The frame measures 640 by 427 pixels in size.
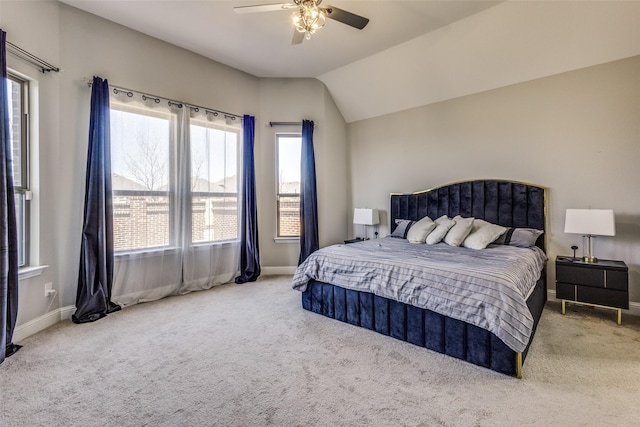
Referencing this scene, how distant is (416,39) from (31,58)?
404 centimetres

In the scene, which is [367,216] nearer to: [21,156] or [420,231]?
[420,231]

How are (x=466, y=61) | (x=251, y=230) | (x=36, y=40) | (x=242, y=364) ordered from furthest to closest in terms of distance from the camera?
(x=251, y=230), (x=466, y=61), (x=36, y=40), (x=242, y=364)

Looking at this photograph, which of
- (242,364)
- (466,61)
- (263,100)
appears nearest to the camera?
(242,364)

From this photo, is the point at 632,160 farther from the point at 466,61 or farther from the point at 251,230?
the point at 251,230

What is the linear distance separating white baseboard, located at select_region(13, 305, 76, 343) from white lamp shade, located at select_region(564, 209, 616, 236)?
5293mm

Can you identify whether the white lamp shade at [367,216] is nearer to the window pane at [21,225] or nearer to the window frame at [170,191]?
the window frame at [170,191]

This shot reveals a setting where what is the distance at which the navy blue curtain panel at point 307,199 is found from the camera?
4.90 meters

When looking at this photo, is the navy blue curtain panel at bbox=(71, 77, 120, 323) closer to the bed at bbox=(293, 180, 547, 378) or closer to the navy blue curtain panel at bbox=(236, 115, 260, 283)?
the navy blue curtain panel at bbox=(236, 115, 260, 283)

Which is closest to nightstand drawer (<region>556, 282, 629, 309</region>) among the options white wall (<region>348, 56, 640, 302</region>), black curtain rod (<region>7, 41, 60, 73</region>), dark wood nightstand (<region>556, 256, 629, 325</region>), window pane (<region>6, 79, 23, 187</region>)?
dark wood nightstand (<region>556, 256, 629, 325</region>)

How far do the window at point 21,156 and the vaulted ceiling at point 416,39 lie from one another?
3.72ft

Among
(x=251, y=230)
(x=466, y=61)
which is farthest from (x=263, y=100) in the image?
(x=466, y=61)

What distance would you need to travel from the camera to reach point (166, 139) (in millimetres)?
3893

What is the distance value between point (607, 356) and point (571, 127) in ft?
8.18

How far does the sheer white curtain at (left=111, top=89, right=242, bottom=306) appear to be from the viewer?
3535mm
